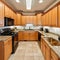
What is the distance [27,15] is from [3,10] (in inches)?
268

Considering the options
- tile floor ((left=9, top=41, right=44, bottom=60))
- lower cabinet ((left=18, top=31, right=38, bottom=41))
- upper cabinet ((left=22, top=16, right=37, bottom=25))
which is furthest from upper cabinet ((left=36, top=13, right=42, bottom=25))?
tile floor ((left=9, top=41, right=44, bottom=60))

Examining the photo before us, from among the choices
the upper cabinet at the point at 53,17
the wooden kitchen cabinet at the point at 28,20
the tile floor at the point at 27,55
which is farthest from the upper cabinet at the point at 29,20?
the upper cabinet at the point at 53,17

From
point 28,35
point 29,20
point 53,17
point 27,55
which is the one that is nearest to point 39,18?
point 29,20

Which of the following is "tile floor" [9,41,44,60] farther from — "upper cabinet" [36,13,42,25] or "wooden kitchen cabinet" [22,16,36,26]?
"wooden kitchen cabinet" [22,16,36,26]

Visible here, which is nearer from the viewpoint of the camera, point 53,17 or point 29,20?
point 53,17

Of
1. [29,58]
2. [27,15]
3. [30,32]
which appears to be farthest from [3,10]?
[27,15]

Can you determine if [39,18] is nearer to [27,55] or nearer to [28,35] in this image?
[28,35]

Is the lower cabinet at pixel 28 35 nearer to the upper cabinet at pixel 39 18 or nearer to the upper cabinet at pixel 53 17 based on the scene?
the upper cabinet at pixel 39 18

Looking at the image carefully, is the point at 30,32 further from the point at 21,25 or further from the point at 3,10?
the point at 3,10

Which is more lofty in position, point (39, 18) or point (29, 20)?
point (39, 18)

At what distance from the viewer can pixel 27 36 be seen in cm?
977

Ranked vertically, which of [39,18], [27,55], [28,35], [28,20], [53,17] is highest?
[39,18]

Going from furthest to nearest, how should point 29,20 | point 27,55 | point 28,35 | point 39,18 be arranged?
point 29,20 → point 39,18 → point 28,35 → point 27,55

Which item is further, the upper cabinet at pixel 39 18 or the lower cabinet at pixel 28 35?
the upper cabinet at pixel 39 18
